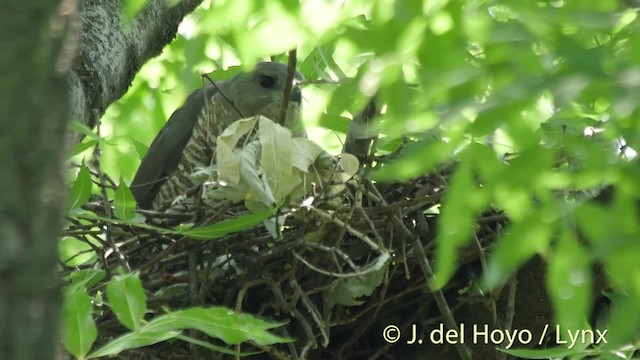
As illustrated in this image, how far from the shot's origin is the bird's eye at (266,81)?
12.6ft

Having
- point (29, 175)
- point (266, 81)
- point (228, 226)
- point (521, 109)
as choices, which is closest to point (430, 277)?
point (228, 226)

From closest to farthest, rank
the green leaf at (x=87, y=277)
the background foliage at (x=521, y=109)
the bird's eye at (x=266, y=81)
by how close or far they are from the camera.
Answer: the background foliage at (x=521, y=109) < the green leaf at (x=87, y=277) < the bird's eye at (x=266, y=81)

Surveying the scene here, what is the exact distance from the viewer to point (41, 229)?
0.93m

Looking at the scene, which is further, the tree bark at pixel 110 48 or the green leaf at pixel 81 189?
the tree bark at pixel 110 48

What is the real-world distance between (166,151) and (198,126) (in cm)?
16

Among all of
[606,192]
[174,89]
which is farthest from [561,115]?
[174,89]

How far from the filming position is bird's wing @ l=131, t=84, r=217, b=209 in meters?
3.82

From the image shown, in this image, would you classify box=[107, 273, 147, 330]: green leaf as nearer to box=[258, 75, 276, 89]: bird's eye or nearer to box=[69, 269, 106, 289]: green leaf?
box=[69, 269, 106, 289]: green leaf

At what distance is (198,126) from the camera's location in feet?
12.6

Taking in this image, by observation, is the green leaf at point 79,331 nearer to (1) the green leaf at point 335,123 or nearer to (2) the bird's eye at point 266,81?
(1) the green leaf at point 335,123

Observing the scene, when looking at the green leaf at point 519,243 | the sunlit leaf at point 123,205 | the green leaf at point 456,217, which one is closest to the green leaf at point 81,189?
the sunlit leaf at point 123,205

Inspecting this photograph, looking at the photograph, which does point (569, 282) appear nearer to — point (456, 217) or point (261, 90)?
point (456, 217)

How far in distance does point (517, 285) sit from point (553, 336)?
20 cm

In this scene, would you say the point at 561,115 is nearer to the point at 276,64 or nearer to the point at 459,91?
the point at 459,91
